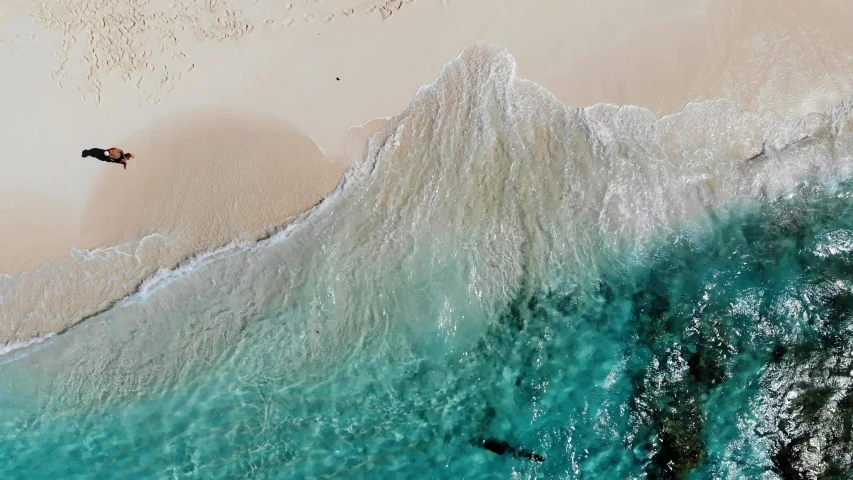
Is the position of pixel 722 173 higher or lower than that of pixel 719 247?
higher

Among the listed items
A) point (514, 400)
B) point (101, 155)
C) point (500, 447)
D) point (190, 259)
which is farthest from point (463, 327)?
point (101, 155)

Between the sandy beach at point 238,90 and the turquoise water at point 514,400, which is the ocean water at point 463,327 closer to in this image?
the turquoise water at point 514,400

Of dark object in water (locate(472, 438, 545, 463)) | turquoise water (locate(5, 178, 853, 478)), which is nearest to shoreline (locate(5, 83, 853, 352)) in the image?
turquoise water (locate(5, 178, 853, 478))

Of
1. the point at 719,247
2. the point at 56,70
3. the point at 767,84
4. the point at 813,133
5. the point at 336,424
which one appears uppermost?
the point at 56,70

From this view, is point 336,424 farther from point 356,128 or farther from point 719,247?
point 719,247

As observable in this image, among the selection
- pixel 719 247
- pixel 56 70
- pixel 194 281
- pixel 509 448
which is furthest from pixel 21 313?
pixel 719 247

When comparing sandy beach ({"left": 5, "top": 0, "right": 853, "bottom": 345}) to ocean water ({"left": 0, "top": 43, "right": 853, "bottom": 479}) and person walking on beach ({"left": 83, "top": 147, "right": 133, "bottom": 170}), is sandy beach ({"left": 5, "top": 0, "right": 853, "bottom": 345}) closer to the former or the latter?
person walking on beach ({"left": 83, "top": 147, "right": 133, "bottom": 170})

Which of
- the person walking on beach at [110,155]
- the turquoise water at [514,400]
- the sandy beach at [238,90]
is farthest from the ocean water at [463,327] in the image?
the person walking on beach at [110,155]
